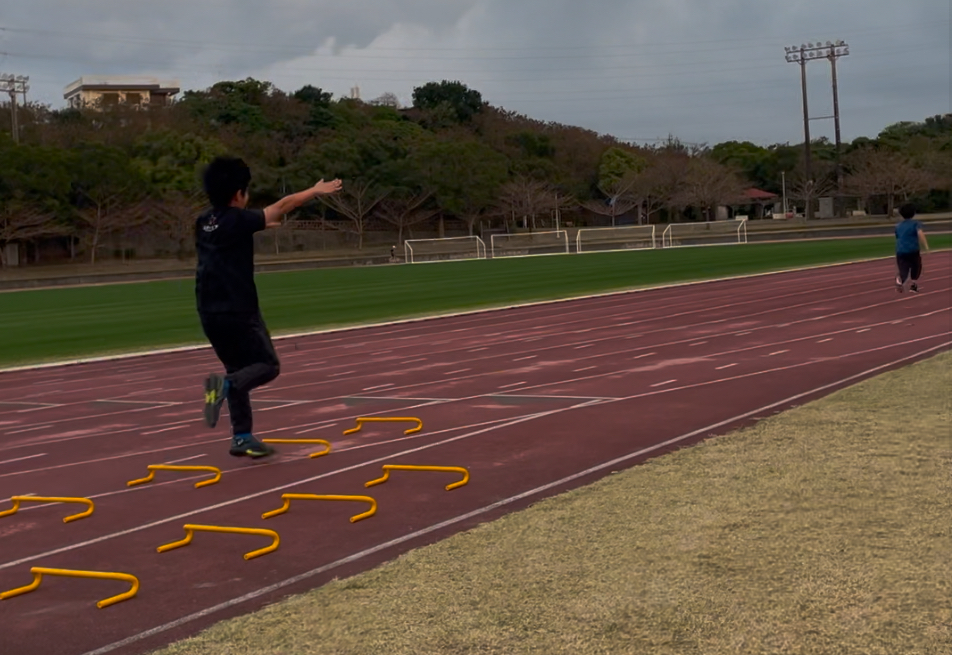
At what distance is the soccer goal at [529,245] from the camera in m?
69.9

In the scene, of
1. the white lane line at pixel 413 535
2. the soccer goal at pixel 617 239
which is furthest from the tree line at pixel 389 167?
the white lane line at pixel 413 535

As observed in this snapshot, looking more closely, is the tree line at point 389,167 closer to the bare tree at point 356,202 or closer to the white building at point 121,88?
the bare tree at point 356,202

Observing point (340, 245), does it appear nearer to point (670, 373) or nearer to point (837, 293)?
point (837, 293)

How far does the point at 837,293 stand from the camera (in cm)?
2397

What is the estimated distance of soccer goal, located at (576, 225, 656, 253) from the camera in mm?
68562

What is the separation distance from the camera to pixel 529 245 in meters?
71.9

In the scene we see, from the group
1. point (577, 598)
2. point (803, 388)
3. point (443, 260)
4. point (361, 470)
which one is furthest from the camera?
point (443, 260)

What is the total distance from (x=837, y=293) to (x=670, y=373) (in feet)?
39.8

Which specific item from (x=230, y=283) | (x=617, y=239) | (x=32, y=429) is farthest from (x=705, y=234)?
(x=230, y=283)

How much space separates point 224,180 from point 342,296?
25219 millimetres

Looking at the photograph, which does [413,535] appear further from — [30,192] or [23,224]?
[30,192]

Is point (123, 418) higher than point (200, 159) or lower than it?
lower

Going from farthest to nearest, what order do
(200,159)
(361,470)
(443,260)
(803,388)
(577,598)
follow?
1. (200,159)
2. (443,260)
3. (803,388)
4. (361,470)
5. (577,598)

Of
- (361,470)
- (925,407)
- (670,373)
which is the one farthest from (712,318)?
(361,470)
